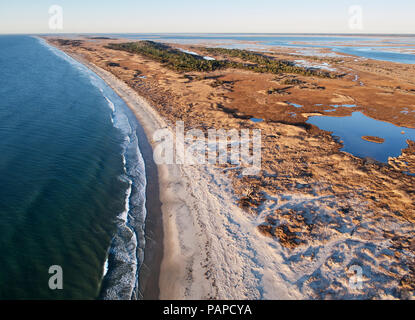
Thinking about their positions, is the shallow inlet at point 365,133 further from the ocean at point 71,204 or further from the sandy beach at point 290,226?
the ocean at point 71,204

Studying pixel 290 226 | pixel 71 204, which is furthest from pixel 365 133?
pixel 71 204

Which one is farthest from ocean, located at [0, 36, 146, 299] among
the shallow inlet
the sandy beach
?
the shallow inlet

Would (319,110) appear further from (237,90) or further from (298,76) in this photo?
(298,76)

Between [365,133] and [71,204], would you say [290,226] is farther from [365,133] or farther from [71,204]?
[365,133]

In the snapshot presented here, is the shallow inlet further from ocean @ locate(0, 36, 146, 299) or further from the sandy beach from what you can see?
ocean @ locate(0, 36, 146, 299)
